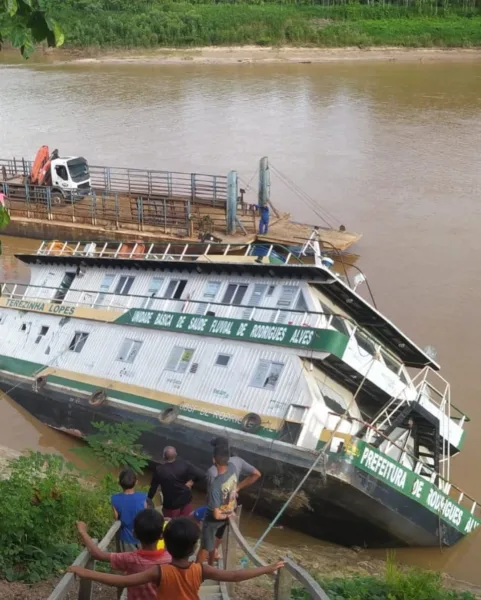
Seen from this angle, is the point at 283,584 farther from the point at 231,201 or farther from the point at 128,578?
the point at 231,201

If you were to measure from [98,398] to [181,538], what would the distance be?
11125mm

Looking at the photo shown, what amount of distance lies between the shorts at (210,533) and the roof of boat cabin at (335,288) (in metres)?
6.81

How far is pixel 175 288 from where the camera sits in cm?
1678

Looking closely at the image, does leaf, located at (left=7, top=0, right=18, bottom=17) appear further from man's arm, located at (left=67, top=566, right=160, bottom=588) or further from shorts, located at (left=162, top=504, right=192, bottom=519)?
shorts, located at (left=162, top=504, right=192, bottom=519)

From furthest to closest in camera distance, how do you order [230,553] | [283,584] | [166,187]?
[166,187], [230,553], [283,584]

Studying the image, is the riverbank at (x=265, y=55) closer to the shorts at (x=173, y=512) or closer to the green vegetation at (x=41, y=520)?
the green vegetation at (x=41, y=520)

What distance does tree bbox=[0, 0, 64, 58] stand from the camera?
5340 millimetres

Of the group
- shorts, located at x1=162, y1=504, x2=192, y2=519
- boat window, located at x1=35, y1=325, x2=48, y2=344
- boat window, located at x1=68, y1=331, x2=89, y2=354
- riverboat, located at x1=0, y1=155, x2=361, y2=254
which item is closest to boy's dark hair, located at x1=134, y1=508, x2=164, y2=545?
shorts, located at x1=162, y1=504, x2=192, y2=519

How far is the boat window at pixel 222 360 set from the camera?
14.6 meters

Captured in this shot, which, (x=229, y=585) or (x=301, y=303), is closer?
(x=229, y=585)

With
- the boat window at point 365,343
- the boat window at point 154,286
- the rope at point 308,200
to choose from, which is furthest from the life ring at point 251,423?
the rope at point 308,200

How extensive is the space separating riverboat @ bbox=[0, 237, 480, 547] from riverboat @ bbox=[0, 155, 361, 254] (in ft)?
35.0

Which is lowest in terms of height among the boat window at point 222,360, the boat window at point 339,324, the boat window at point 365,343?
the boat window at point 222,360

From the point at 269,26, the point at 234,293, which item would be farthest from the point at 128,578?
the point at 269,26
